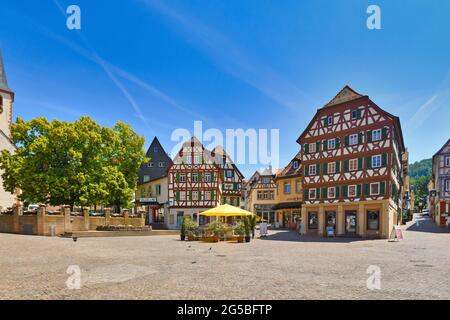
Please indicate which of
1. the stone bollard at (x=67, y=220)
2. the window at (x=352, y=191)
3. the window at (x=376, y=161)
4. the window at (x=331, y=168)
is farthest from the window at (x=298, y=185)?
the stone bollard at (x=67, y=220)

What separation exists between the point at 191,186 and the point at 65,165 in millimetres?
15733

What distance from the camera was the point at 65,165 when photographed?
30016 mm

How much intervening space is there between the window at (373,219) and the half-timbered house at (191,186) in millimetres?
18620

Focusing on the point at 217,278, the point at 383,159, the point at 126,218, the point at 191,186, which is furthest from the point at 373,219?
the point at 217,278

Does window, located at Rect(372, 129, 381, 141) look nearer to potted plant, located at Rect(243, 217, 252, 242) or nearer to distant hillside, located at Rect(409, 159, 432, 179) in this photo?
potted plant, located at Rect(243, 217, 252, 242)

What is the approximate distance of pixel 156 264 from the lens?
475 inches

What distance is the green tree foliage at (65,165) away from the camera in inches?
1130

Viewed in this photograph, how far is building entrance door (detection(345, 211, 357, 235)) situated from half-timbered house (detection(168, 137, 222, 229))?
16.6 m

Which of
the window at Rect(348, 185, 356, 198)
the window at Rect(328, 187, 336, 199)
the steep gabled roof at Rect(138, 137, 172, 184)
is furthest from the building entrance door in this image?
the steep gabled roof at Rect(138, 137, 172, 184)

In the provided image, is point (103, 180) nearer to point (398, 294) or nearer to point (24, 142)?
point (24, 142)

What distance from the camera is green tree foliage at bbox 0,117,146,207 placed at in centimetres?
2870

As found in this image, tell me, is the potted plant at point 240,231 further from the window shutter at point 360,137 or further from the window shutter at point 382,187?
the window shutter at point 360,137
